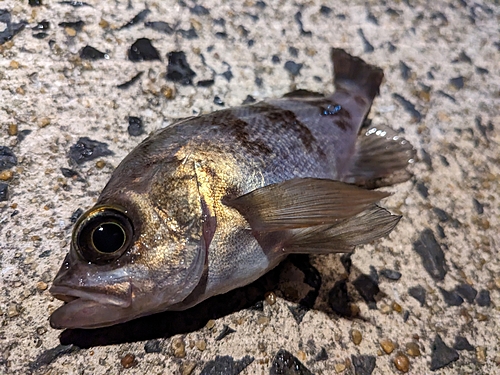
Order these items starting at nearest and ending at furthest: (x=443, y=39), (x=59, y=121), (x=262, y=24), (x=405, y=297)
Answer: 1. (x=405, y=297)
2. (x=59, y=121)
3. (x=262, y=24)
4. (x=443, y=39)

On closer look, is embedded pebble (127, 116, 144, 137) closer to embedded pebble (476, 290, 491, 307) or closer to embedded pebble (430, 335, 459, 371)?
embedded pebble (430, 335, 459, 371)

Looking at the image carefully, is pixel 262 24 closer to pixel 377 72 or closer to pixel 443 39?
pixel 377 72

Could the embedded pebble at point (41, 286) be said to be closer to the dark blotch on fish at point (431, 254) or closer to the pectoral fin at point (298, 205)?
the pectoral fin at point (298, 205)

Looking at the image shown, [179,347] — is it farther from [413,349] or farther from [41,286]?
[413,349]

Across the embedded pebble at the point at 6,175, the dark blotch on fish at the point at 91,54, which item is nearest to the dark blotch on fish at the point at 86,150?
the embedded pebble at the point at 6,175

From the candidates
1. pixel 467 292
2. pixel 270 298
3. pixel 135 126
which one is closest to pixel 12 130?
pixel 135 126

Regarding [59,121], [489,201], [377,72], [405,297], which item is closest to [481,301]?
[405,297]
